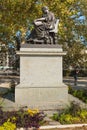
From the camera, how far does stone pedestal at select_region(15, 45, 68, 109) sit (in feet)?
33.2

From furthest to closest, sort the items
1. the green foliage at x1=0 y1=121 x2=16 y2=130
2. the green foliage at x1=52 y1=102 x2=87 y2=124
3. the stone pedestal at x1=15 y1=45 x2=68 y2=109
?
the stone pedestal at x1=15 y1=45 x2=68 y2=109, the green foliage at x1=52 y1=102 x2=87 y2=124, the green foliage at x1=0 y1=121 x2=16 y2=130

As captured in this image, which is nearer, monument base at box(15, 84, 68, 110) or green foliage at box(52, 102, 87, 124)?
green foliage at box(52, 102, 87, 124)

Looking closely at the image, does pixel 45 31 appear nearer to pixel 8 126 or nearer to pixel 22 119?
pixel 22 119

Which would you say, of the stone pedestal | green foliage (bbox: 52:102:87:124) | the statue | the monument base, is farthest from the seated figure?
green foliage (bbox: 52:102:87:124)

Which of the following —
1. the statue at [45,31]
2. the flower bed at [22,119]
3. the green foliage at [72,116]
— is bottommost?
the green foliage at [72,116]

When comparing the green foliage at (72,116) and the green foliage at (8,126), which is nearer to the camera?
the green foliage at (8,126)

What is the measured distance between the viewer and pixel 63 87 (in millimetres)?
10406

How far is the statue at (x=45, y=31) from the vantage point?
35.4 feet

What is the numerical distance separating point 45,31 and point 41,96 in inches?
96.4

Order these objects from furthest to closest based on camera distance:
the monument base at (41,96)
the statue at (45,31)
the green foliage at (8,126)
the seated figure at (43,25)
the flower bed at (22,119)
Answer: the seated figure at (43,25) < the statue at (45,31) < the monument base at (41,96) < the flower bed at (22,119) < the green foliage at (8,126)

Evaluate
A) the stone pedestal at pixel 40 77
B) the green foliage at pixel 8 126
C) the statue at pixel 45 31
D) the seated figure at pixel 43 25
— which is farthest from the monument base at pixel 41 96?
the green foliage at pixel 8 126

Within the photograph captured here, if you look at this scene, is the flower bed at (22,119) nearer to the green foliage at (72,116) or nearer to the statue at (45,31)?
the green foliage at (72,116)

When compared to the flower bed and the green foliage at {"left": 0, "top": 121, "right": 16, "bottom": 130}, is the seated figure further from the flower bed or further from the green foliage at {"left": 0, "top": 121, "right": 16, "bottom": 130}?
the green foliage at {"left": 0, "top": 121, "right": 16, "bottom": 130}

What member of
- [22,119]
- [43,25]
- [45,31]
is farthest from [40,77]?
[22,119]
